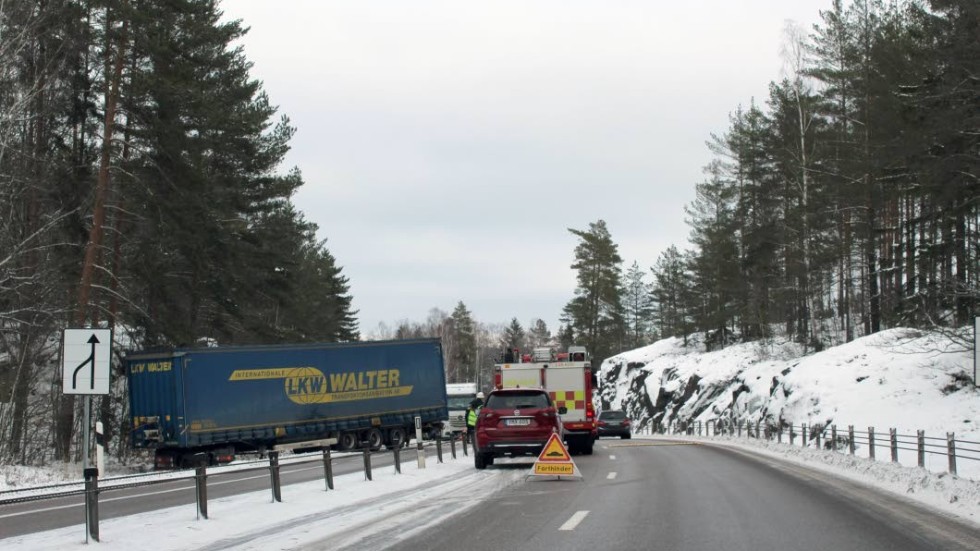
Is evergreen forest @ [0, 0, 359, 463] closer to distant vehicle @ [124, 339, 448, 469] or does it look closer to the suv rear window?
distant vehicle @ [124, 339, 448, 469]

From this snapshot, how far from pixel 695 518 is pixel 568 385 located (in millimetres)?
16527

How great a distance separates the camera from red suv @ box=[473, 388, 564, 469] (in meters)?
21.9

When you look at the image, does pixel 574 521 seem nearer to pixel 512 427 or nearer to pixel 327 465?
pixel 327 465

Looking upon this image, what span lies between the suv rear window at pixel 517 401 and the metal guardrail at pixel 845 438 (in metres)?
7.90

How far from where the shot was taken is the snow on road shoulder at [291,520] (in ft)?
35.1

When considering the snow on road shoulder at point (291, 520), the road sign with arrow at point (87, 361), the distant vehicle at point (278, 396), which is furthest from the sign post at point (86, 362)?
the distant vehicle at point (278, 396)

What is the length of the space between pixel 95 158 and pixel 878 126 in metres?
27.4

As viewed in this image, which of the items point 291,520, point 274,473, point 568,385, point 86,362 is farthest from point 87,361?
point 568,385

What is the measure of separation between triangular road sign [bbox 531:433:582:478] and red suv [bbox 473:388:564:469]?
118 inches

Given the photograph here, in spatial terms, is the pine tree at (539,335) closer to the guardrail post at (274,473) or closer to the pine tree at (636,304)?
the pine tree at (636,304)

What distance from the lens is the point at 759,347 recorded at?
59469 millimetres

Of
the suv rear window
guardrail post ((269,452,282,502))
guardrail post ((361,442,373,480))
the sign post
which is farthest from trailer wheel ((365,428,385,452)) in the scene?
the sign post

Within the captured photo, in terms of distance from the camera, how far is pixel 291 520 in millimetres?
→ 12609

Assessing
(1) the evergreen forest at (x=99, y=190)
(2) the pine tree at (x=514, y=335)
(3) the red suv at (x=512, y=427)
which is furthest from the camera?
(2) the pine tree at (x=514, y=335)
